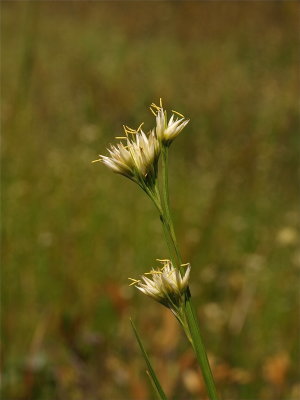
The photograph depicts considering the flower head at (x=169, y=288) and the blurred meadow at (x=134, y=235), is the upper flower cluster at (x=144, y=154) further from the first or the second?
the blurred meadow at (x=134, y=235)

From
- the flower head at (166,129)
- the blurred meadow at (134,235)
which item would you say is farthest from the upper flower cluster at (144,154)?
the blurred meadow at (134,235)

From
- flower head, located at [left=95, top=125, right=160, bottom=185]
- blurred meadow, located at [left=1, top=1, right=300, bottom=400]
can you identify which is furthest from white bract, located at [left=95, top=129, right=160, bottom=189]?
blurred meadow, located at [left=1, top=1, right=300, bottom=400]

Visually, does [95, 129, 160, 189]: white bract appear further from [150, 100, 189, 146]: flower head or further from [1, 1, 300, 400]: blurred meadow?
[1, 1, 300, 400]: blurred meadow

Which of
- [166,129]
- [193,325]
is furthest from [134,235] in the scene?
[193,325]

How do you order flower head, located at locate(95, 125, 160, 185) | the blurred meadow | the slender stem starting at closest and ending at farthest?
the slender stem < flower head, located at locate(95, 125, 160, 185) < the blurred meadow

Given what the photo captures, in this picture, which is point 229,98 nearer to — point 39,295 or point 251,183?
point 251,183

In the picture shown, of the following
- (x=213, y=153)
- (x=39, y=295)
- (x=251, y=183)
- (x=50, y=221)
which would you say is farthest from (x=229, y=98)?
(x=39, y=295)

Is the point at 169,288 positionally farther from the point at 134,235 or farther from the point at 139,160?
the point at 134,235
